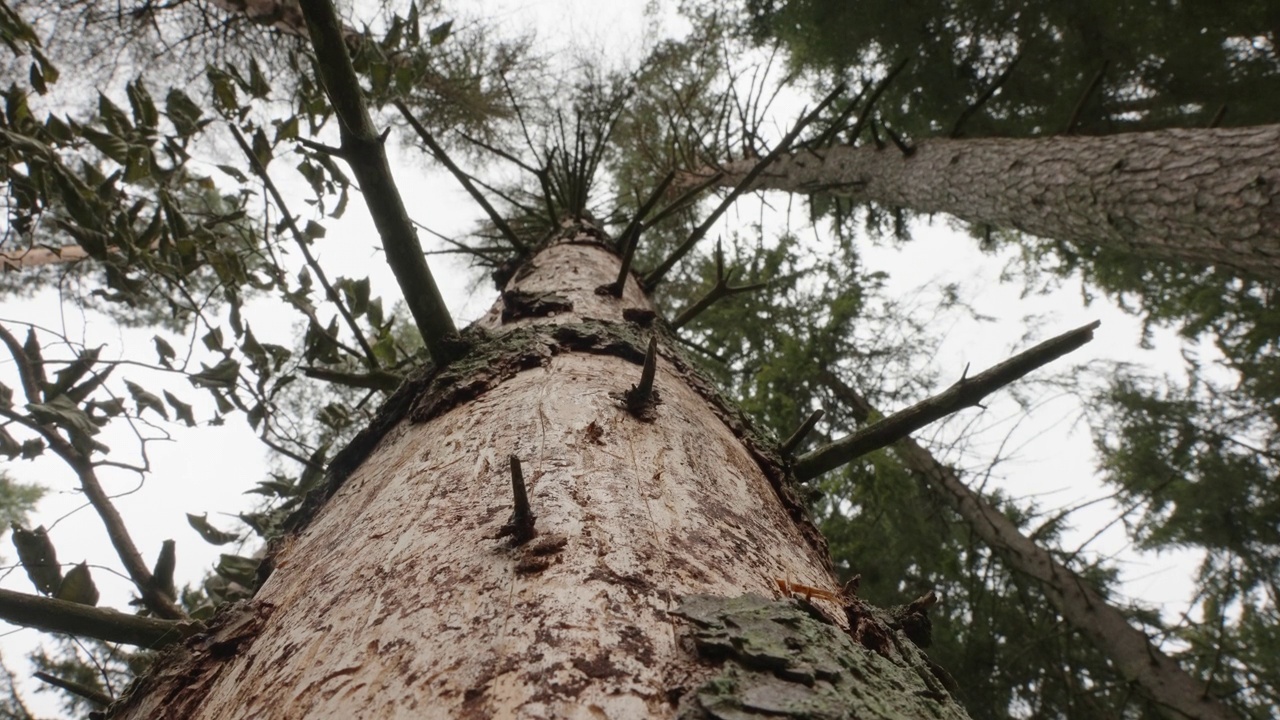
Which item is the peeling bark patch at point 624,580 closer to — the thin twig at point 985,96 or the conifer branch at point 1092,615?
the conifer branch at point 1092,615

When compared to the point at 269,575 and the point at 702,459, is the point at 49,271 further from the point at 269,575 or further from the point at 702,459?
the point at 702,459

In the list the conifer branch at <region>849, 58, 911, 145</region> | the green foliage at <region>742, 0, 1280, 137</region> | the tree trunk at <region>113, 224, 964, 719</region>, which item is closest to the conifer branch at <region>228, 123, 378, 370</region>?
the tree trunk at <region>113, 224, 964, 719</region>

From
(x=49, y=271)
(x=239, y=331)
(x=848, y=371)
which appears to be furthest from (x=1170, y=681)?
(x=49, y=271)

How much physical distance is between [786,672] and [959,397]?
871 mm

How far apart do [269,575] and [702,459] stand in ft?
2.15

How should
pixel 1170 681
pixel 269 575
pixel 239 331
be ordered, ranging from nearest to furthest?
pixel 269 575, pixel 239 331, pixel 1170 681

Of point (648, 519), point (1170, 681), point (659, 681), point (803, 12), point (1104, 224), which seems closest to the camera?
point (659, 681)

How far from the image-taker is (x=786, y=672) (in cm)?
50

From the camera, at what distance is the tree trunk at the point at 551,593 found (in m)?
0.50

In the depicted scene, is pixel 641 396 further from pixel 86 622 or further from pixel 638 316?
pixel 86 622

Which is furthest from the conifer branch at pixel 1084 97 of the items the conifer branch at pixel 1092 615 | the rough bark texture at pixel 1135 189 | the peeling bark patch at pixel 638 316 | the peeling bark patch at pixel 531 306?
the peeling bark patch at pixel 531 306

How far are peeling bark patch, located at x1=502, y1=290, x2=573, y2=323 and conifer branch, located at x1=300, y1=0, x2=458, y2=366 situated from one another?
245mm

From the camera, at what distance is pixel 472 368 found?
45.8 inches

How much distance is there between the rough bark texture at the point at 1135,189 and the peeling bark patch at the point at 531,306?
2.30 m
